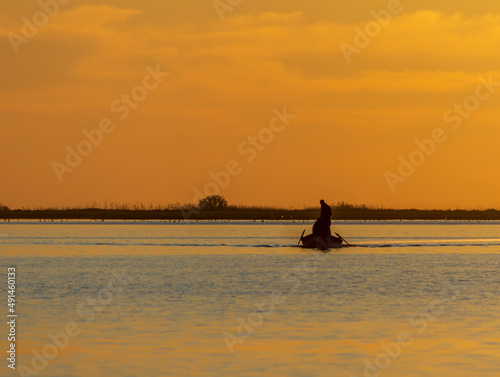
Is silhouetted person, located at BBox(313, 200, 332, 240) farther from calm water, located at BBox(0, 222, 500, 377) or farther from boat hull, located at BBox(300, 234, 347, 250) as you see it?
calm water, located at BBox(0, 222, 500, 377)

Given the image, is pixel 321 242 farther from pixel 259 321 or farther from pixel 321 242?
pixel 259 321

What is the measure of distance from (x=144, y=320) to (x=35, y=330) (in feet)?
13.6

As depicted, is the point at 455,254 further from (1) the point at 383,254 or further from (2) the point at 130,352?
(2) the point at 130,352

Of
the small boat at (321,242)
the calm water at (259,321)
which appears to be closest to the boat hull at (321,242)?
the small boat at (321,242)

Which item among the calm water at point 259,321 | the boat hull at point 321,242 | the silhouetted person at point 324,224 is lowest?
the calm water at point 259,321

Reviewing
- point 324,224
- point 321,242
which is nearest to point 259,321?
point 324,224

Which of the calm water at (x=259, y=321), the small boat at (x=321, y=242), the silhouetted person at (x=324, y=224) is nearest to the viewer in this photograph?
the calm water at (x=259, y=321)

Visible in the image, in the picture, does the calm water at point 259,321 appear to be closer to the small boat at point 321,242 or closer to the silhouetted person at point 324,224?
the silhouetted person at point 324,224

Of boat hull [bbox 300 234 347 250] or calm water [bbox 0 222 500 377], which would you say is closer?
calm water [bbox 0 222 500 377]

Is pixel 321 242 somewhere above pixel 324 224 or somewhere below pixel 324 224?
below

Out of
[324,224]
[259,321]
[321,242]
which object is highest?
[324,224]

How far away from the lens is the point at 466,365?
2283 centimetres

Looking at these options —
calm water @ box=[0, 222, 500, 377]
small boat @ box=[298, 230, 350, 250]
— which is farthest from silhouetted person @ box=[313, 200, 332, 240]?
calm water @ box=[0, 222, 500, 377]

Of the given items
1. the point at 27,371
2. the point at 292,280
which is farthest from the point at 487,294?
the point at 27,371
